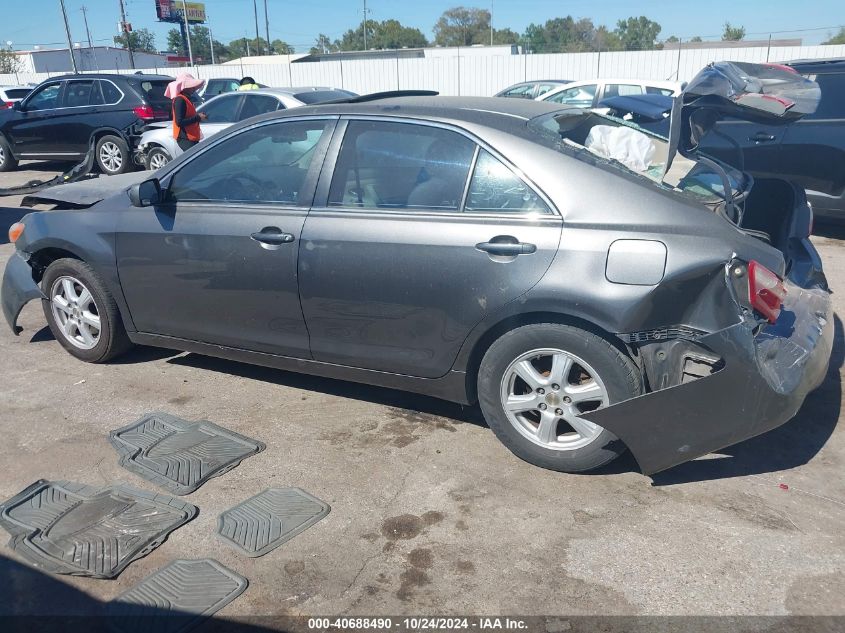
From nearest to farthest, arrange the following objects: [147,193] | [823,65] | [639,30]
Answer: [147,193] < [823,65] < [639,30]

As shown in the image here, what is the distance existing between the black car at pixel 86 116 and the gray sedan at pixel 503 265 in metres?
9.35

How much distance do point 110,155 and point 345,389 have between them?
34.9 ft

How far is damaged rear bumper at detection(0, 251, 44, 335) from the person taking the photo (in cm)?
506

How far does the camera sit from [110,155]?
13289mm

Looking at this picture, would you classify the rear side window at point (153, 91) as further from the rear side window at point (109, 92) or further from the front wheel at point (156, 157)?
the front wheel at point (156, 157)

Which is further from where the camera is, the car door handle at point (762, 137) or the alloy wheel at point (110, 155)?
the alloy wheel at point (110, 155)

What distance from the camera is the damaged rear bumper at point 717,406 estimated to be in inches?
121

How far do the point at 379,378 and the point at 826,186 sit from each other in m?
5.53

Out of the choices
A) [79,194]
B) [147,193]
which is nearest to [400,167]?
[147,193]

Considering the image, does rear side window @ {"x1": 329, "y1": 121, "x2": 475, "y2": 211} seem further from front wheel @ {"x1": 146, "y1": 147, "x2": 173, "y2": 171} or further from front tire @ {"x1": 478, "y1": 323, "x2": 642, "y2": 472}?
front wheel @ {"x1": 146, "y1": 147, "x2": 173, "y2": 171}

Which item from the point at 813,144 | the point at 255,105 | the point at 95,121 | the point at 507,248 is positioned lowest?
the point at 95,121

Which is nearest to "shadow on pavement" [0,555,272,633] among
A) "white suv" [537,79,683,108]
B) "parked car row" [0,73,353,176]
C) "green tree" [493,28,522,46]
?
"parked car row" [0,73,353,176]

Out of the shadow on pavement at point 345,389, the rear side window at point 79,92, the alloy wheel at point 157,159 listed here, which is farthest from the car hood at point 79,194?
the rear side window at point 79,92

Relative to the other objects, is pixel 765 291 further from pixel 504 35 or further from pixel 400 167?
pixel 504 35
